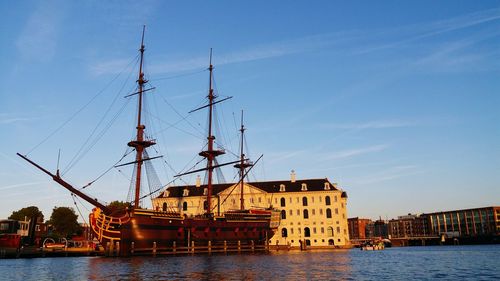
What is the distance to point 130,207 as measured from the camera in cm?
6006

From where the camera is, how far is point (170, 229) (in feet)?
208

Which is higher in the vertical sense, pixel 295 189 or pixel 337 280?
pixel 295 189

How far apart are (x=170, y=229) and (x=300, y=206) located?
46967 millimetres

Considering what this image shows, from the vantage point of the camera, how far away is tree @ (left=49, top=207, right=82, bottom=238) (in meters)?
109

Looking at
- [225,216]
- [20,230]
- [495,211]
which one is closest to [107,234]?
[225,216]

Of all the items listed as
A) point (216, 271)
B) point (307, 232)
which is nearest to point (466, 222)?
point (307, 232)

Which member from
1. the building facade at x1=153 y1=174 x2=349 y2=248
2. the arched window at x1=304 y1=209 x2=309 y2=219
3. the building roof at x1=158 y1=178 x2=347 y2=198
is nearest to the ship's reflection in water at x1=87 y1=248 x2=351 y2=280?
the building facade at x1=153 y1=174 x2=349 y2=248

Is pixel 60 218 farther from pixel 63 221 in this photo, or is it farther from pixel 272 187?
pixel 272 187

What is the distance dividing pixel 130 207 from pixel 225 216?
18200 mm

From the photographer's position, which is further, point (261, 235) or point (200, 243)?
point (261, 235)

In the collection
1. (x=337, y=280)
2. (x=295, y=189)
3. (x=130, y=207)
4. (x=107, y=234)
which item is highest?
(x=295, y=189)

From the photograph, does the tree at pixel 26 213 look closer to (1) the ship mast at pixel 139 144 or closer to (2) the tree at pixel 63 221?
(2) the tree at pixel 63 221

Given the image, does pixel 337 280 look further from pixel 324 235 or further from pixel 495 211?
pixel 495 211

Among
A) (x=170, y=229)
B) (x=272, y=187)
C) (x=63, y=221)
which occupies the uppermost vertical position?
(x=272, y=187)
